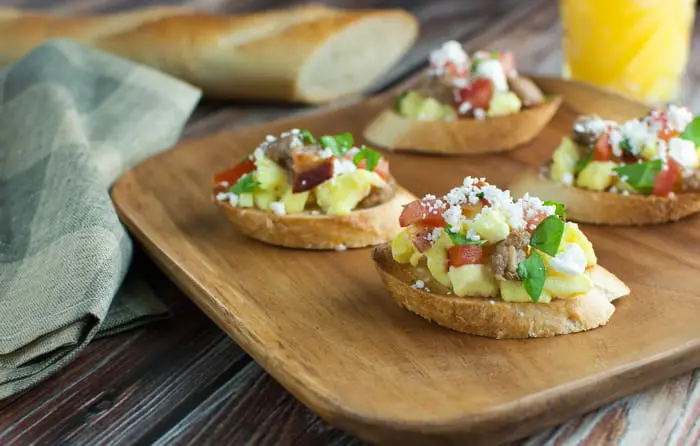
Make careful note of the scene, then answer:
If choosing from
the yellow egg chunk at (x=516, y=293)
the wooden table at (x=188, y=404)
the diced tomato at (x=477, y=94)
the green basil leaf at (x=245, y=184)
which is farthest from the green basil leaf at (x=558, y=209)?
the diced tomato at (x=477, y=94)

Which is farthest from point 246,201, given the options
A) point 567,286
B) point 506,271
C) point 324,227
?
point 567,286

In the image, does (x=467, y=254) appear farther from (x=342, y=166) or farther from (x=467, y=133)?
(x=467, y=133)

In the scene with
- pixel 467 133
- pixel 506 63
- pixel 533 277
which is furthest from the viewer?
pixel 506 63

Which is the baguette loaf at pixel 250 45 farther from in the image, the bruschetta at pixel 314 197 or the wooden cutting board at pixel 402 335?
the bruschetta at pixel 314 197

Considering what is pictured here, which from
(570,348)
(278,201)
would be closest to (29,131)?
(278,201)

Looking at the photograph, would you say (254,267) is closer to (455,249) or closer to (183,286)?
(183,286)
